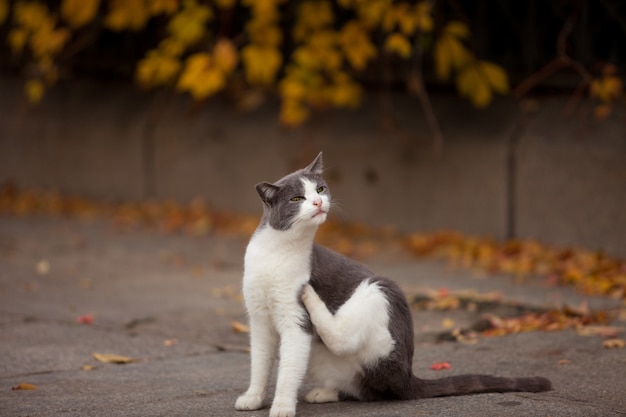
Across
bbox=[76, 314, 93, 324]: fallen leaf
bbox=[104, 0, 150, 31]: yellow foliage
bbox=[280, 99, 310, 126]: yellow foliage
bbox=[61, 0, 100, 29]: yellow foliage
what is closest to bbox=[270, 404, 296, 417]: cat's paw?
bbox=[76, 314, 93, 324]: fallen leaf

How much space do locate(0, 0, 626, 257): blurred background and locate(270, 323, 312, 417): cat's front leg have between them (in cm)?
418

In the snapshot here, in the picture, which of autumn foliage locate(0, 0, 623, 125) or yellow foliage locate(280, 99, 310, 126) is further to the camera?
yellow foliage locate(280, 99, 310, 126)

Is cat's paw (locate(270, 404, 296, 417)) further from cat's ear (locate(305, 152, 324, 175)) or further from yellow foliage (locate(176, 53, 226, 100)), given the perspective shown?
yellow foliage (locate(176, 53, 226, 100))

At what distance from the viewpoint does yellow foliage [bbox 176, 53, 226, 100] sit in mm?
9107

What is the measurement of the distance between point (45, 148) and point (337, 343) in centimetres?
875

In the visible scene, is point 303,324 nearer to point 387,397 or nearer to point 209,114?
point 387,397

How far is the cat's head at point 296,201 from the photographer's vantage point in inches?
166

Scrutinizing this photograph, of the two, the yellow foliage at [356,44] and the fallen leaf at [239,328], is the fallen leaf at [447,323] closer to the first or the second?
the fallen leaf at [239,328]

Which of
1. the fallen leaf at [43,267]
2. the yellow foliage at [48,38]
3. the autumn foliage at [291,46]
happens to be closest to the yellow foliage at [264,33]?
the autumn foliage at [291,46]

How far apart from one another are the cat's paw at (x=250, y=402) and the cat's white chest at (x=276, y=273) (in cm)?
37

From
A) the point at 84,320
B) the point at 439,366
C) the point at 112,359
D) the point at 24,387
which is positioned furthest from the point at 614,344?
the point at 84,320

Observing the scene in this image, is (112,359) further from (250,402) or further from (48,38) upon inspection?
(48,38)

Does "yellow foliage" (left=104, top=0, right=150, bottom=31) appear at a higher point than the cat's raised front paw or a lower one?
higher

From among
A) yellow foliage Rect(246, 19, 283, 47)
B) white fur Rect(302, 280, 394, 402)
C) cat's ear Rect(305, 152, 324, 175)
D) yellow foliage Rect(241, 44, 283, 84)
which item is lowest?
white fur Rect(302, 280, 394, 402)
